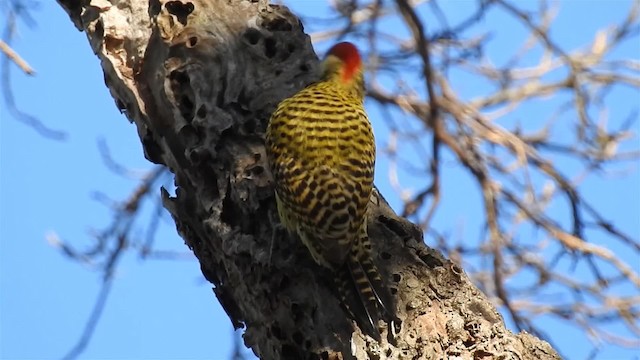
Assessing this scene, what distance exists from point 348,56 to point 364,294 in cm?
167

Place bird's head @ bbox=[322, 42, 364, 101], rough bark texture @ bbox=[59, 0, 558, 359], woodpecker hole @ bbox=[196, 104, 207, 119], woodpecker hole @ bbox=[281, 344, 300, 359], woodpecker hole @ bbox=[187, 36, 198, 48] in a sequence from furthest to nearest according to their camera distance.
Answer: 1. bird's head @ bbox=[322, 42, 364, 101]
2. woodpecker hole @ bbox=[187, 36, 198, 48]
3. woodpecker hole @ bbox=[196, 104, 207, 119]
4. woodpecker hole @ bbox=[281, 344, 300, 359]
5. rough bark texture @ bbox=[59, 0, 558, 359]

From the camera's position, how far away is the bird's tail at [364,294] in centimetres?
333

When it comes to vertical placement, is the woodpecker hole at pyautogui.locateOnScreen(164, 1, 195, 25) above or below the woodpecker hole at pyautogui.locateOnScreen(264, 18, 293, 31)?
below

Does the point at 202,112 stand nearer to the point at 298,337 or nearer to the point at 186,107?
the point at 186,107

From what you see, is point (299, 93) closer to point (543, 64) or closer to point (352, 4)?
point (352, 4)

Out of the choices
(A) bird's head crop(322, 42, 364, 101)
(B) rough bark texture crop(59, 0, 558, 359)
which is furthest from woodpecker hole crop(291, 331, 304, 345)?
(A) bird's head crop(322, 42, 364, 101)

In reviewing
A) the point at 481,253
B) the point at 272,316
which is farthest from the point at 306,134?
the point at 481,253

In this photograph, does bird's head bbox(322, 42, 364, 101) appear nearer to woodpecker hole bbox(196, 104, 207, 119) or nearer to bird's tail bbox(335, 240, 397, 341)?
woodpecker hole bbox(196, 104, 207, 119)

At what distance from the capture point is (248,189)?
3.79 m

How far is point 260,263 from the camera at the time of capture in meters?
3.52

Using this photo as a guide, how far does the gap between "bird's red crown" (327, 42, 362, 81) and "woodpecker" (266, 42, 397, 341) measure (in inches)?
15.1

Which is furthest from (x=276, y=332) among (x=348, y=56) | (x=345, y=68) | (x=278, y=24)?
(x=348, y=56)

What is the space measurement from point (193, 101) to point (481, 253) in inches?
98.5

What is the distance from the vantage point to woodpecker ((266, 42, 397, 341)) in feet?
11.4
